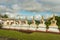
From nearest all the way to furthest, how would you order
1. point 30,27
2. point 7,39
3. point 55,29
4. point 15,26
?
point 7,39 → point 55,29 → point 30,27 → point 15,26

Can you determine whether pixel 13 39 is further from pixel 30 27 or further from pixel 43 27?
pixel 30 27

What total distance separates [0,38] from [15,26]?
969 cm

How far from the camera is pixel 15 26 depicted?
2914 cm

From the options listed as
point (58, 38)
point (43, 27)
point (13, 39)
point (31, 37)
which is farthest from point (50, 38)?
point (43, 27)

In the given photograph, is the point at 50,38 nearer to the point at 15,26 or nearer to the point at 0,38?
the point at 0,38

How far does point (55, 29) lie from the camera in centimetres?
2255

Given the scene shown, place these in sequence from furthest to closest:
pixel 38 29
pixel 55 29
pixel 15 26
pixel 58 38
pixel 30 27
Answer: pixel 15 26 → pixel 30 27 → pixel 38 29 → pixel 55 29 → pixel 58 38

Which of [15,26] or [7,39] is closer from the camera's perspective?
[7,39]

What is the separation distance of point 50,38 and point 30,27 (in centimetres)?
906

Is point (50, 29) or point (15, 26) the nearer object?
point (50, 29)

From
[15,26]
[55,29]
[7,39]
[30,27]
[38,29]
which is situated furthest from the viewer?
[15,26]

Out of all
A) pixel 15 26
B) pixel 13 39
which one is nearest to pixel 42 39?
pixel 13 39

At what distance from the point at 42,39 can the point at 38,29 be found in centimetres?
690

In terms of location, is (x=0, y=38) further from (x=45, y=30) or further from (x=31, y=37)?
(x=45, y=30)
